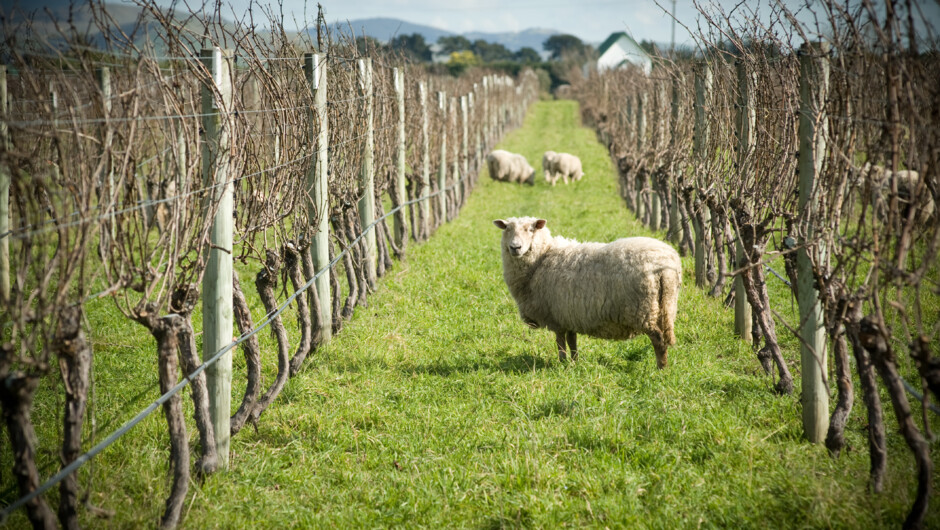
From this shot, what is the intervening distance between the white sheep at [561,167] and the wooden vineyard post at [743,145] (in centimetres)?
1295

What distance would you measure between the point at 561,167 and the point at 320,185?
1397cm

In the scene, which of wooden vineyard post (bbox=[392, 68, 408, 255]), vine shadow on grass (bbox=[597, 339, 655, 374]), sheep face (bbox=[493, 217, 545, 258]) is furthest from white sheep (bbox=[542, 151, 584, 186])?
vine shadow on grass (bbox=[597, 339, 655, 374])

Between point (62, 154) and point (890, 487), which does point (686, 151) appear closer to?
point (890, 487)

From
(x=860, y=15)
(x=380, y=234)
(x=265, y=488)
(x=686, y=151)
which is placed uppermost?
(x=860, y=15)

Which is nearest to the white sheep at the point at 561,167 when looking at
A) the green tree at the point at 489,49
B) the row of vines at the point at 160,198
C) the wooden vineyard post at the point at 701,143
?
the row of vines at the point at 160,198

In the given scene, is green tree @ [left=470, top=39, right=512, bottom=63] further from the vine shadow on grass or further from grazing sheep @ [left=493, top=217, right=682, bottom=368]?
the vine shadow on grass

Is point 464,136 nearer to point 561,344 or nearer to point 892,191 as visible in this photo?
point 561,344

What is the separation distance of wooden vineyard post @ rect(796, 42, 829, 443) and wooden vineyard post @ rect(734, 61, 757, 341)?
3.35ft

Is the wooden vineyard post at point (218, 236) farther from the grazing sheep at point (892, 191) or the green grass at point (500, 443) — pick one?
the grazing sheep at point (892, 191)

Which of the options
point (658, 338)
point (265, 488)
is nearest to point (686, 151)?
point (658, 338)

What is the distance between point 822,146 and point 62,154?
403 cm

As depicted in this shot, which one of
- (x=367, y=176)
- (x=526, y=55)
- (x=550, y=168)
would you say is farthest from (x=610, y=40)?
(x=367, y=176)

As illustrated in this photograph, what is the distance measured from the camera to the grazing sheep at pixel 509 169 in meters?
19.7

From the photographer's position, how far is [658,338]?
546cm
